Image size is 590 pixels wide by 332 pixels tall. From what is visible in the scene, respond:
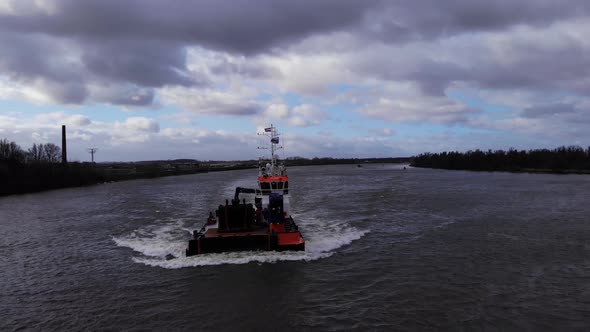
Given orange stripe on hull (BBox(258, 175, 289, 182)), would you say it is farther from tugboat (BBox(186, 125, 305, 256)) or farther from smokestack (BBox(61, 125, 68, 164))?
smokestack (BBox(61, 125, 68, 164))

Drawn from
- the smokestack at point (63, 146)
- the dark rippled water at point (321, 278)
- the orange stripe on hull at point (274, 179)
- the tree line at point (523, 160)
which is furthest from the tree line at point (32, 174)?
the tree line at point (523, 160)

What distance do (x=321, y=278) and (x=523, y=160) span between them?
141564 mm

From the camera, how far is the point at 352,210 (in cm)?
3806

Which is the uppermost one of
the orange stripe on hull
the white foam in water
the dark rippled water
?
the orange stripe on hull

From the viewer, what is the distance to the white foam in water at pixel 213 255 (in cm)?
1941

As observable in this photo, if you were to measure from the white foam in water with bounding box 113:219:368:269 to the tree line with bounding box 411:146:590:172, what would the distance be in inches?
4330

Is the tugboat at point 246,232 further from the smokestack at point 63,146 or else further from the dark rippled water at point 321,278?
the smokestack at point 63,146

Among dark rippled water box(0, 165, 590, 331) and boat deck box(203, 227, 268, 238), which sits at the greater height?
boat deck box(203, 227, 268, 238)

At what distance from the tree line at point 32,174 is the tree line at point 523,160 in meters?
127

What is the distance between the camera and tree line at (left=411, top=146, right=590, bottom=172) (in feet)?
381

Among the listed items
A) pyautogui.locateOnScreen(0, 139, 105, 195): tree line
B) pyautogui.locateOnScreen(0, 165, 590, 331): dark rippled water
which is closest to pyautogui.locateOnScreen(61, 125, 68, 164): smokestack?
pyautogui.locateOnScreen(0, 139, 105, 195): tree line

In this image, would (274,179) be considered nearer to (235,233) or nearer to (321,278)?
(235,233)

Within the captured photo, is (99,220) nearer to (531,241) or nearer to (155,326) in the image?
(155,326)

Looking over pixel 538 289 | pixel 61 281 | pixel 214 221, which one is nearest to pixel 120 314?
pixel 61 281
